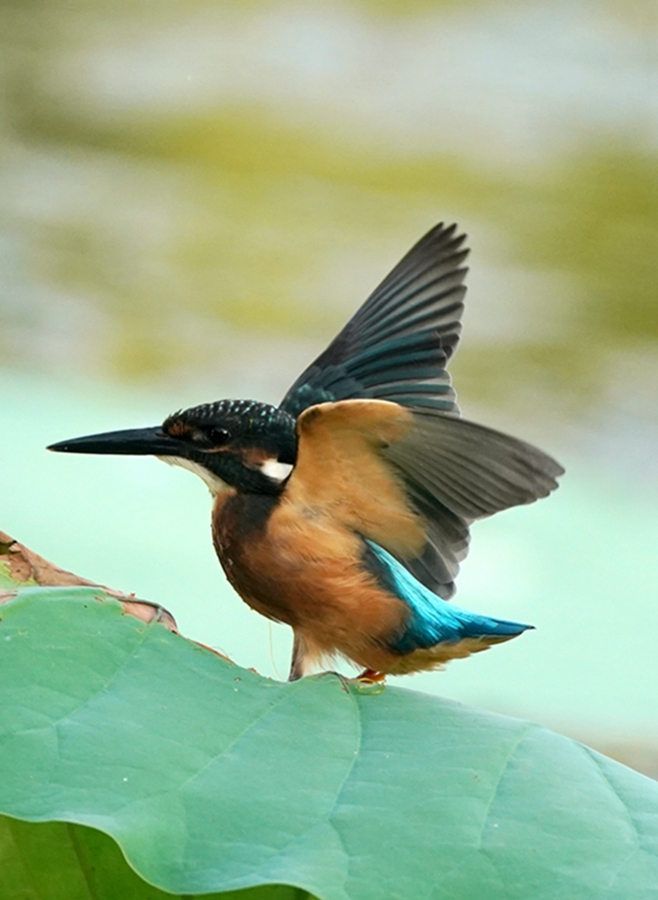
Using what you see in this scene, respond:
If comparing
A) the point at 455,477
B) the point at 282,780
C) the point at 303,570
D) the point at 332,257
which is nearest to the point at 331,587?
the point at 303,570

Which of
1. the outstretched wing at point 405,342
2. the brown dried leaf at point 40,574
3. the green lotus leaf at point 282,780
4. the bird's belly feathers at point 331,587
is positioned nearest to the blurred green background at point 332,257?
the outstretched wing at point 405,342

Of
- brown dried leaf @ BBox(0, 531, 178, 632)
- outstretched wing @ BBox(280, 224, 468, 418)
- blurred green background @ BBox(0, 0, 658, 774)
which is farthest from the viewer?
blurred green background @ BBox(0, 0, 658, 774)

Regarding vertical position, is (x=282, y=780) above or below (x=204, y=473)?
below

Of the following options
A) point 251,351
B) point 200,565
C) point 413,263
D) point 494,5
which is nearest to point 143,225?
point 251,351

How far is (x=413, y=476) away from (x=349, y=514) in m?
0.07

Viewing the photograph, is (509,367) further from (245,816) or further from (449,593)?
(245,816)

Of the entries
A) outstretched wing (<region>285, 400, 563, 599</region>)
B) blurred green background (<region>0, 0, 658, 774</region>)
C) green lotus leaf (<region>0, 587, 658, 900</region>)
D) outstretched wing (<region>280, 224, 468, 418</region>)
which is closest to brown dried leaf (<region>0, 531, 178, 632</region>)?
green lotus leaf (<region>0, 587, 658, 900</region>)

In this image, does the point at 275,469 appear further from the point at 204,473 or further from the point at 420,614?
the point at 420,614

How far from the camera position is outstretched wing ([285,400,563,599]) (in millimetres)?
1197

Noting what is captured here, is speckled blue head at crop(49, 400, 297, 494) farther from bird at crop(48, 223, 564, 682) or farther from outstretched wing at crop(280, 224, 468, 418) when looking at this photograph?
outstretched wing at crop(280, 224, 468, 418)

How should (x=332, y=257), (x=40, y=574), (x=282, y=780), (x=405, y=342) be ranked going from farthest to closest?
(x=332, y=257)
(x=405, y=342)
(x=40, y=574)
(x=282, y=780)

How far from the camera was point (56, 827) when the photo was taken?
0.78 m

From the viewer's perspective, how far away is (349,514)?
131cm

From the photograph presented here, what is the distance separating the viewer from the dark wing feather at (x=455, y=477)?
1195 mm
